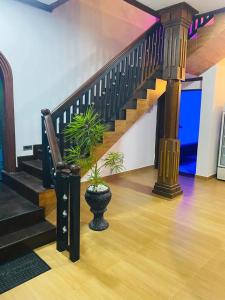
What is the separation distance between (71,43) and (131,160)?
3.02 metres

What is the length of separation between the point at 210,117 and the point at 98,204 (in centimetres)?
356

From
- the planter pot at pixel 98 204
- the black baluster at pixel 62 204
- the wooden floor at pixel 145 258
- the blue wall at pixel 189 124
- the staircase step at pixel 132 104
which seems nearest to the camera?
the wooden floor at pixel 145 258

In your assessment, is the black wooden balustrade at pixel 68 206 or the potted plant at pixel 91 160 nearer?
the black wooden balustrade at pixel 68 206

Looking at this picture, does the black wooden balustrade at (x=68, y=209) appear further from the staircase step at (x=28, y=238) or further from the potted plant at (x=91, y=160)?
the potted plant at (x=91, y=160)

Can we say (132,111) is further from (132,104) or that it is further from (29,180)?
(29,180)

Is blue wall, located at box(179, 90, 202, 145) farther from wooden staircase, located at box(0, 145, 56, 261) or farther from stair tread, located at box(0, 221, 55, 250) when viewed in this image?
stair tread, located at box(0, 221, 55, 250)

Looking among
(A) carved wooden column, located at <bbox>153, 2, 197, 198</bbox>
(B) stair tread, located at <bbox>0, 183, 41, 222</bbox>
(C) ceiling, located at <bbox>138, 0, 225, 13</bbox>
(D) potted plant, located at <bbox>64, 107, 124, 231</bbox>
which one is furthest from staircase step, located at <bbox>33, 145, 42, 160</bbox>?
(C) ceiling, located at <bbox>138, 0, 225, 13</bbox>

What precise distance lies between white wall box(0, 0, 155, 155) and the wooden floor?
6.25 ft

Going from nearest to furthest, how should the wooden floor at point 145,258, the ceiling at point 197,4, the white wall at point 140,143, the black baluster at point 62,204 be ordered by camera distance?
the wooden floor at point 145,258
the black baluster at point 62,204
the ceiling at point 197,4
the white wall at point 140,143

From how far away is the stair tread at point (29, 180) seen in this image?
3.18 m

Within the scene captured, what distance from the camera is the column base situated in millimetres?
4262

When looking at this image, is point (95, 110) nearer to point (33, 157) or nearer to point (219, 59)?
point (33, 157)

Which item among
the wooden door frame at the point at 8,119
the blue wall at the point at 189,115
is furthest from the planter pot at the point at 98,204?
the blue wall at the point at 189,115

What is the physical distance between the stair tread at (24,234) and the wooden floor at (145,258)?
20cm
